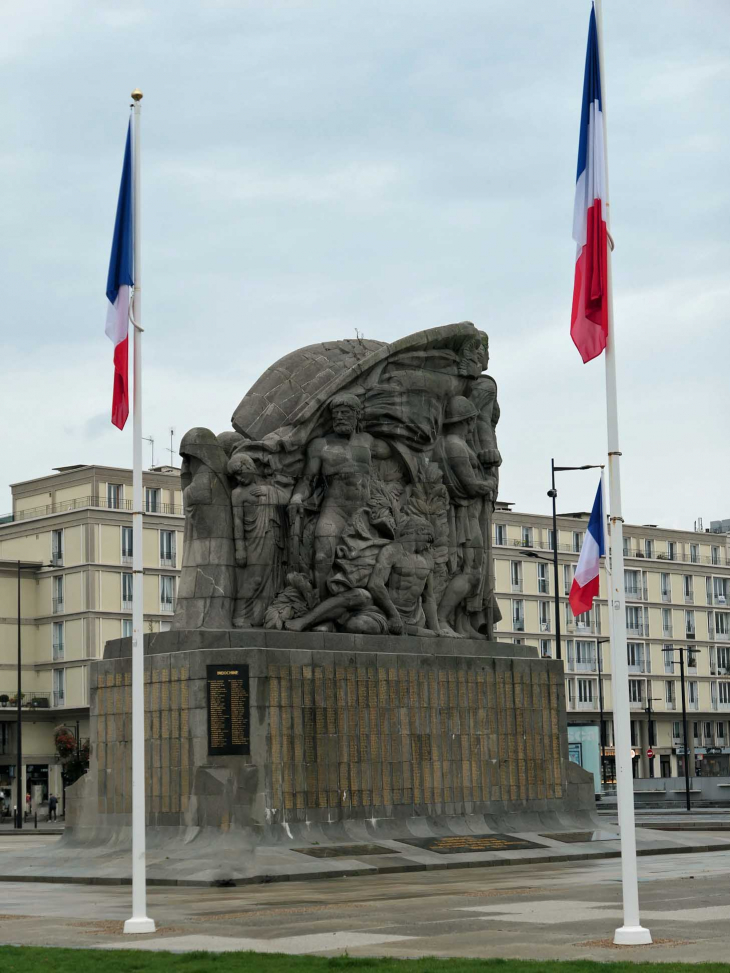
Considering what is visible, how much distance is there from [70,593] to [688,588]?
4074 cm

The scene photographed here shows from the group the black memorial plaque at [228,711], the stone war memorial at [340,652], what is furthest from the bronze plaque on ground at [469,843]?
the black memorial plaque at [228,711]

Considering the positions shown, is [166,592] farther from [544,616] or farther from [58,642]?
[544,616]

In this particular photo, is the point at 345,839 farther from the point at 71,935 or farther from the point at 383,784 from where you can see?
the point at 71,935

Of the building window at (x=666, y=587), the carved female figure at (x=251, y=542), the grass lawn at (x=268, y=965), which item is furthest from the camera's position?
the building window at (x=666, y=587)

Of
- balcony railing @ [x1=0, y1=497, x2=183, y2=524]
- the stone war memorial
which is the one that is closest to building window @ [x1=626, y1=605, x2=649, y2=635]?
balcony railing @ [x1=0, y1=497, x2=183, y2=524]

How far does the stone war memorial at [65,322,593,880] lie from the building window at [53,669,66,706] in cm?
4623

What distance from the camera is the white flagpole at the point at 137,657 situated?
55.8 ft

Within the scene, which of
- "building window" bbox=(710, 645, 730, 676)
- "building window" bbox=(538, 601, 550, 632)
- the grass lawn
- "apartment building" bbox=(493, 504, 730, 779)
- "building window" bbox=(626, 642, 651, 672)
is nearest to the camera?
the grass lawn

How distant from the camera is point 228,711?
87.4 feet

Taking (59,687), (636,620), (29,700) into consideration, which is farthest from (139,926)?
(636,620)

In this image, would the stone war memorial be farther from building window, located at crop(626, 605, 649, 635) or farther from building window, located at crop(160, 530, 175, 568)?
building window, located at crop(626, 605, 649, 635)

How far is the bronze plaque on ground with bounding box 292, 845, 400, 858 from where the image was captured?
25875mm

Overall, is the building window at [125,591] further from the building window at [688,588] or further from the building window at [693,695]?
the building window at [688,588]

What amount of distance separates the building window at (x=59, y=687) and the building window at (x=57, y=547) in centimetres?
524
